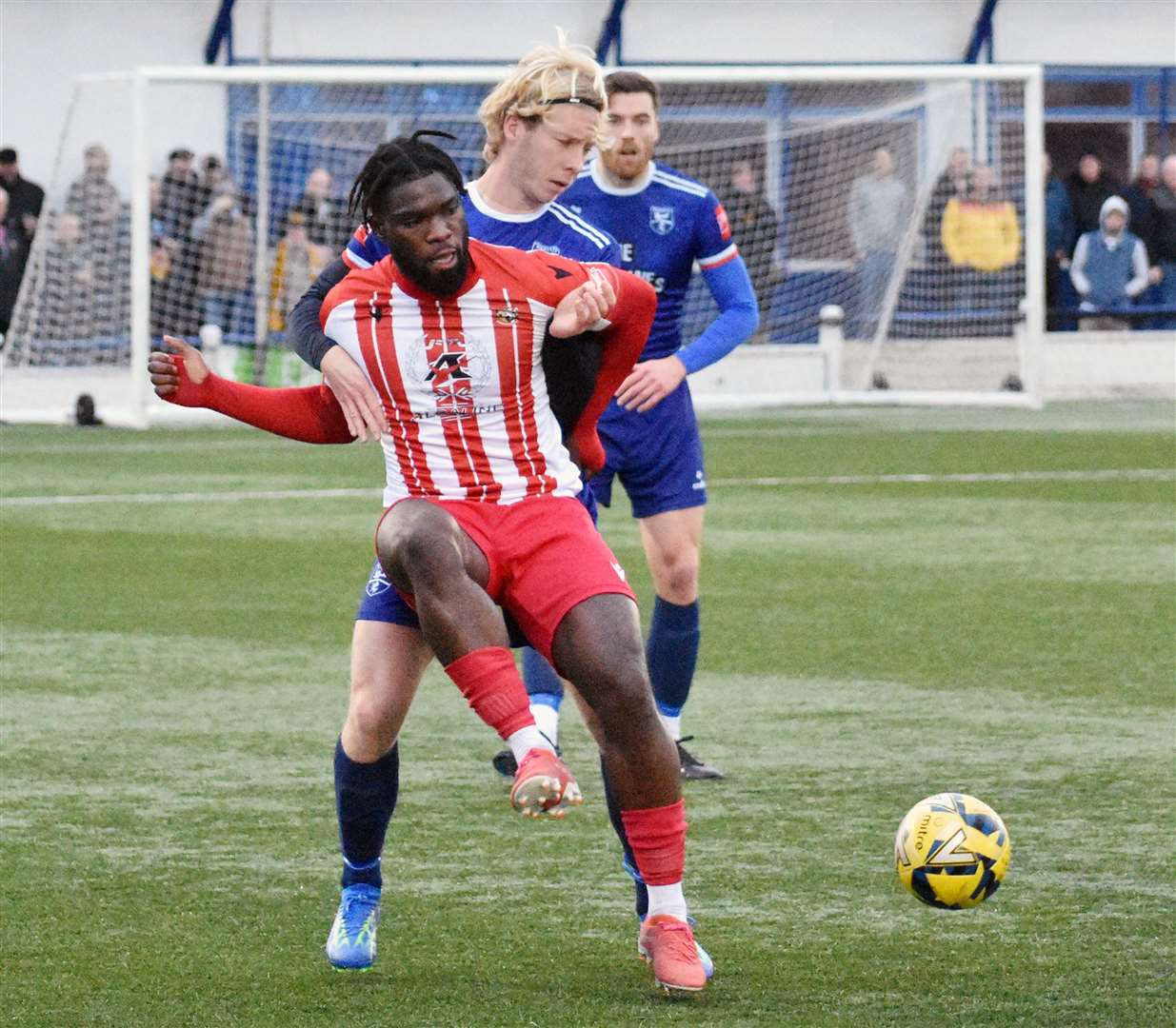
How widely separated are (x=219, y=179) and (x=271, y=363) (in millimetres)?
1830

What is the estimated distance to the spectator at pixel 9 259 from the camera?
2212cm

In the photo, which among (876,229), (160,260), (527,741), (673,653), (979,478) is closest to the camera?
(527,741)

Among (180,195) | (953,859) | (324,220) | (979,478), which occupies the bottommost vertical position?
(979,478)

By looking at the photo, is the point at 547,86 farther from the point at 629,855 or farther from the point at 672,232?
the point at 672,232

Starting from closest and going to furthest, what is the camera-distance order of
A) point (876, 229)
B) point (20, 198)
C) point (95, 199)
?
point (95, 199) → point (20, 198) → point (876, 229)

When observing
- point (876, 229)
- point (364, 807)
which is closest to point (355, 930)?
point (364, 807)

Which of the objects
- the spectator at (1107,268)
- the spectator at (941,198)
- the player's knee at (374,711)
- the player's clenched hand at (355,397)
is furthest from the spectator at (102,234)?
the player's knee at (374,711)

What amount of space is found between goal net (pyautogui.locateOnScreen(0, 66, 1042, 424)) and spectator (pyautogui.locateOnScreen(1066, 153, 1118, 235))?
3.66ft

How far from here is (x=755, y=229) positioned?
23.0 m

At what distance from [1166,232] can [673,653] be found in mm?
20012

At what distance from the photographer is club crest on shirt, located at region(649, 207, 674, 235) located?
6.98 metres

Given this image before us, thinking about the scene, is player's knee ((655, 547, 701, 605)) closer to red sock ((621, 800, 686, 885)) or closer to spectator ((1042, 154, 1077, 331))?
red sock ((621, 800, 686, 885))

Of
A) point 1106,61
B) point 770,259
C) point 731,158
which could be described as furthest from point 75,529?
point 1106,61

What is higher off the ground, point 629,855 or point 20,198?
point 20,198
